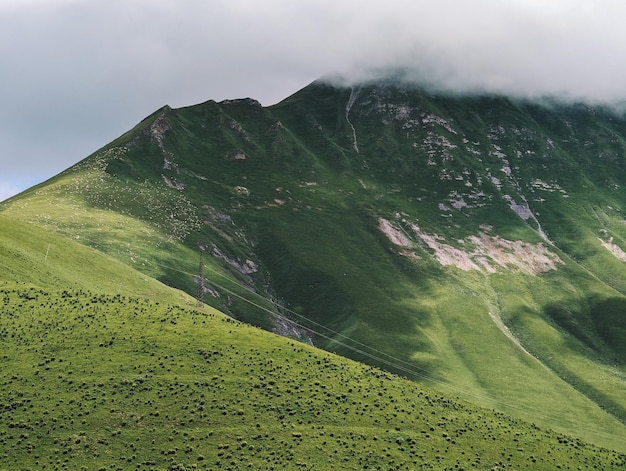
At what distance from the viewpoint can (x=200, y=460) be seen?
6625cm

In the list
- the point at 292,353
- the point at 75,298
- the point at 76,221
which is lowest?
the point at 292,353

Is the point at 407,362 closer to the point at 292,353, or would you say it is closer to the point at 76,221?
the point at 292,353

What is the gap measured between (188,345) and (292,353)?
15101 mm

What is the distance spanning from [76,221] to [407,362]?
96807 mm

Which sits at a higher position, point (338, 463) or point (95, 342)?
point (95, 342)

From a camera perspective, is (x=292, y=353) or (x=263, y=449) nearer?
(x=263, y=449)

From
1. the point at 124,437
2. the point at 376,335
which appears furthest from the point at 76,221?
the point at 124,437

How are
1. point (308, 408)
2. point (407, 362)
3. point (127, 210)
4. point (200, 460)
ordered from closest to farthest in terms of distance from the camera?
1. point (200, 460)
2. point (308, 408)
3. point (407, 362)
4. point (127, 210)

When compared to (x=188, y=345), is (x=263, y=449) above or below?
below

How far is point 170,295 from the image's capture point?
129750 mm

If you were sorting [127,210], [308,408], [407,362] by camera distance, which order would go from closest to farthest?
[308,408], [407,362], [127,210]

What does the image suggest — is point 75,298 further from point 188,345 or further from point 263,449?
point 263,449

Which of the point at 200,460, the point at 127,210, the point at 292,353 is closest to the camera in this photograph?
the point at 200,460

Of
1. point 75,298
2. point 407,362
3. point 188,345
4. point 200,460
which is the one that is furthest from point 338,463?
point 407,362
